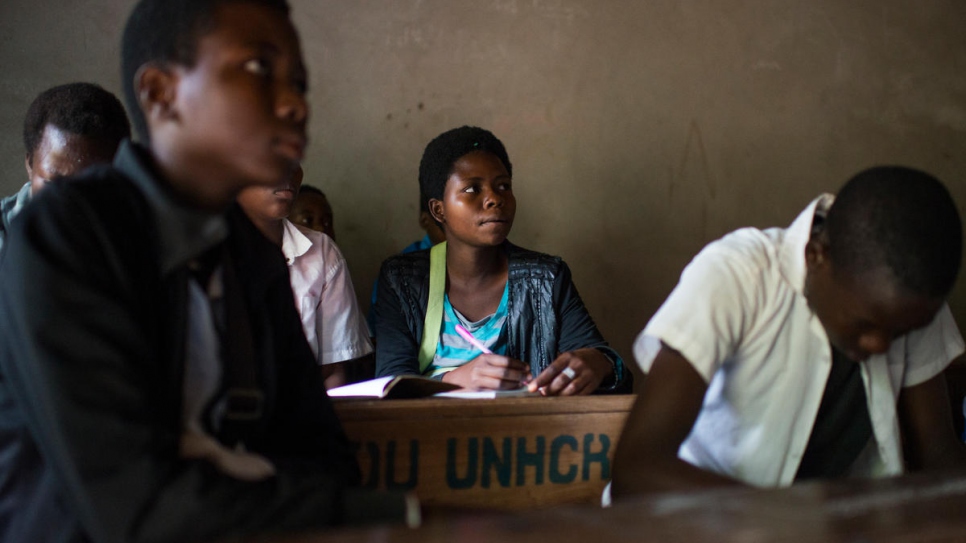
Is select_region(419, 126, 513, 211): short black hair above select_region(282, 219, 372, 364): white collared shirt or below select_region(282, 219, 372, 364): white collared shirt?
above

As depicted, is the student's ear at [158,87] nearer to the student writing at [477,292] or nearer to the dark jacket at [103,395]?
the dark jacket at [103,395]

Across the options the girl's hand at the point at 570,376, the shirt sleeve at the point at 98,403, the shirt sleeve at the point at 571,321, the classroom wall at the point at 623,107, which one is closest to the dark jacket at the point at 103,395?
the shirt sleeve at the point at 98,403

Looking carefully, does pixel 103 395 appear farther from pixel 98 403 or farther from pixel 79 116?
pixel 79 116

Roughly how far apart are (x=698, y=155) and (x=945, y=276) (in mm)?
2441

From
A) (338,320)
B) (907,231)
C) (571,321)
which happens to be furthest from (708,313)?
(338,320)

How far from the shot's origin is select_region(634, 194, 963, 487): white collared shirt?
1330 millimetres

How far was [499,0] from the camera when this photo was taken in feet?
10.9

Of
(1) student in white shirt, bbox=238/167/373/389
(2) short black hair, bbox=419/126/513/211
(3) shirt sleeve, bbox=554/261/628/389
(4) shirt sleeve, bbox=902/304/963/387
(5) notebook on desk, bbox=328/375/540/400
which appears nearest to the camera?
(4) shirt sleeve, bbox=902/304/963/387

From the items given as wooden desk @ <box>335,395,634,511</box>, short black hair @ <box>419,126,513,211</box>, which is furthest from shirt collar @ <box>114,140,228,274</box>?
short black hair @ <box>419,126,513,211</box>

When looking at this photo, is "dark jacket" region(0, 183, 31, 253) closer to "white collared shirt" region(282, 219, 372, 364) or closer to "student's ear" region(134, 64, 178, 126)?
"white collared shirt" region(282, 219, 372, 364)

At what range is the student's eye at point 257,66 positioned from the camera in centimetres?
104

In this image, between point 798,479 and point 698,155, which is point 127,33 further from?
point 698,155

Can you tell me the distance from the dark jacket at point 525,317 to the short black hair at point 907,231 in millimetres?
1228

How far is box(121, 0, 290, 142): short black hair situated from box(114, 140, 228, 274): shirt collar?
10 centimetres
